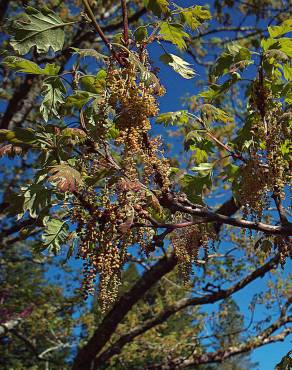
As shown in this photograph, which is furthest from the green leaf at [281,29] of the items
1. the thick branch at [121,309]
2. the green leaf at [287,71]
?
the thick branch at [121,309]

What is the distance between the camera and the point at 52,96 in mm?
2018

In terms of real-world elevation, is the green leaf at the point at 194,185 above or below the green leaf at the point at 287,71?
below

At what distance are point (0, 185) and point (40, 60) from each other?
382 cm

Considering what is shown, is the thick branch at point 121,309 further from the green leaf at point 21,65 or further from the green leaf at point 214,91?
the green leaf at point 21,65

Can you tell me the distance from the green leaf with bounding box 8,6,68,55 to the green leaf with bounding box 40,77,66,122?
138 mm

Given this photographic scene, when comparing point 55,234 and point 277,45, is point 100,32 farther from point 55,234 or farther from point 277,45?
point 55,234

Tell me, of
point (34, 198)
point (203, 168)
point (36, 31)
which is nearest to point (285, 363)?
point (203, 168)

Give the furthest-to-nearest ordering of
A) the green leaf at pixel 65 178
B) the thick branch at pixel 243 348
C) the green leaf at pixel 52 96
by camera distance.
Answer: the thick branch at pixel 243 348
the green leaf at pixel 52 96
the green leaf at pixel 65 178

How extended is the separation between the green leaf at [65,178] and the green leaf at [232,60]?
101cm

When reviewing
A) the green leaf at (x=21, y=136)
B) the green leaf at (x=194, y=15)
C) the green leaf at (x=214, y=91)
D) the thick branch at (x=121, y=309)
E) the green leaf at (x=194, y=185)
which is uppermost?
the thick branch at (x=121, y=309)

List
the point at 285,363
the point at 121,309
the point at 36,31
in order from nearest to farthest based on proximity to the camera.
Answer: the point at 36,31 → the point at 285,363 → the point at 121,309

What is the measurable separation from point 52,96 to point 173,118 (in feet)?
2.20

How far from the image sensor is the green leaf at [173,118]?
94.8 inches

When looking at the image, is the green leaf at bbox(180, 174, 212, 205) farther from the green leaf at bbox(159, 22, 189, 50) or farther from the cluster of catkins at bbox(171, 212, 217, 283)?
the green leaf at bbox(159, 22, 189, 50)
